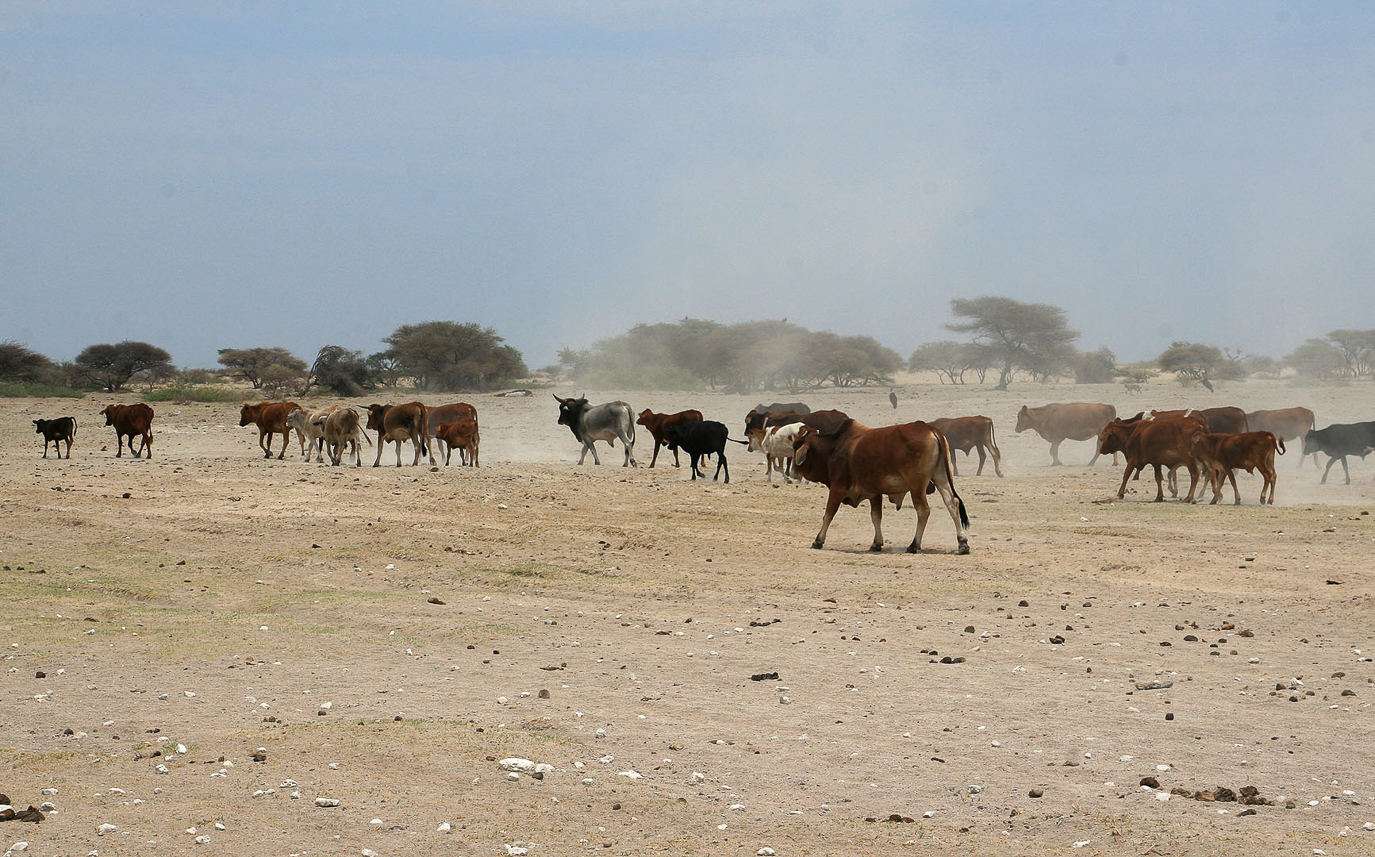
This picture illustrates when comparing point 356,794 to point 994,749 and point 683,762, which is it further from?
point 994,749

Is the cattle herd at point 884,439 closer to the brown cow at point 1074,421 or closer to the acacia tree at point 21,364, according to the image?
the brown cow at point 1074,421

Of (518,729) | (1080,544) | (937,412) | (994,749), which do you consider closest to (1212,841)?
(994,749)

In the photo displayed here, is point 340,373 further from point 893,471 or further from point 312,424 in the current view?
point 893,471

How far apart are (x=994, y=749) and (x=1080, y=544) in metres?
9.73

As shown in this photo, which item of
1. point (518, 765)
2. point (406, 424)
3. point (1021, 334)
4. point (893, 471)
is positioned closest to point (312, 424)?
point (406, 424)

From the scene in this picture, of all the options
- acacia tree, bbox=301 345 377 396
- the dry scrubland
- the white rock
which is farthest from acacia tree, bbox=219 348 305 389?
the white rock


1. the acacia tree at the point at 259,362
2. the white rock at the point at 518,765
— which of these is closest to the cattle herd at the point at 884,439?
the white rock at the point at 518,765

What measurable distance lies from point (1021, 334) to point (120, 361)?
44.6 metres

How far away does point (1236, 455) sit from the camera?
2142 centimetres

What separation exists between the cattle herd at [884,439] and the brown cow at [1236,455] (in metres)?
0.02

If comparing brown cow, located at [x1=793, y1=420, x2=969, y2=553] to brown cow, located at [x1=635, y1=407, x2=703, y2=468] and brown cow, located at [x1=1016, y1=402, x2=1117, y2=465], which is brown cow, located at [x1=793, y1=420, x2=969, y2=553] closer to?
brown cow, located at [x1=635, y1=407, x2=703, y2=468]

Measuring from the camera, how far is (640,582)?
536 inches

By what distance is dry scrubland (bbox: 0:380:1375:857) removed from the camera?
19.4ft

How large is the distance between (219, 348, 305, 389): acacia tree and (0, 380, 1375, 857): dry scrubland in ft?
124
